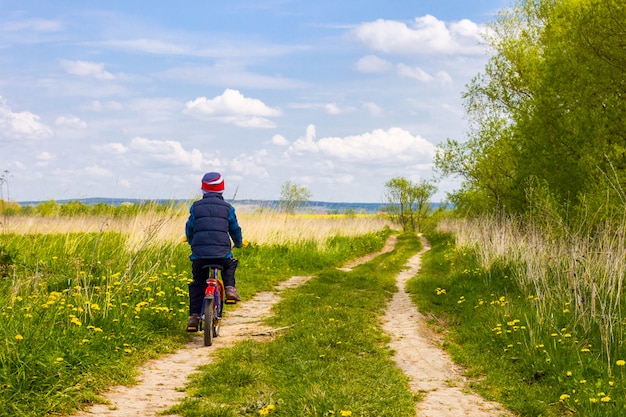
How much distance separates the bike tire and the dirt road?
0.14 m

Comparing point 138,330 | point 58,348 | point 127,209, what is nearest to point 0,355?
point 58,348

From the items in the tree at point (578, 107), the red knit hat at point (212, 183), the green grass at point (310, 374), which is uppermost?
the tree at point (578, 107)

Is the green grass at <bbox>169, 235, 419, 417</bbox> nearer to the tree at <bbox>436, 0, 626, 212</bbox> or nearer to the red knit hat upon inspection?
the red knit hat

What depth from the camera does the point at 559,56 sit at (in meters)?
15.9

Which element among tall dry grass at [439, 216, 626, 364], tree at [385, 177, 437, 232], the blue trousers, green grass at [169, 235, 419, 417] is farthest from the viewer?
tree at [385, 177, 437, 232]

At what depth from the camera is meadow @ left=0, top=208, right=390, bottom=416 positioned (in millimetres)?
5355

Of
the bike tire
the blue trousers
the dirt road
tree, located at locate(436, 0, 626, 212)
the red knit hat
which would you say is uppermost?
tree, located at locate(436, 0, 626, 212)

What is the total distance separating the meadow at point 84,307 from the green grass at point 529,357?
441cm

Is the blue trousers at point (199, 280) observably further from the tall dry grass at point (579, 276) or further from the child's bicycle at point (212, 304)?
the tall dry grass at point (579, 276)

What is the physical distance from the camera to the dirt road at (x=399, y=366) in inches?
214

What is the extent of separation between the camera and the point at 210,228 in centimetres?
802

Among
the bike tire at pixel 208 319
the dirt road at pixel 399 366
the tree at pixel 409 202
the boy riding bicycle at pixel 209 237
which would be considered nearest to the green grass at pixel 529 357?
the dirt road at pixel 399 366

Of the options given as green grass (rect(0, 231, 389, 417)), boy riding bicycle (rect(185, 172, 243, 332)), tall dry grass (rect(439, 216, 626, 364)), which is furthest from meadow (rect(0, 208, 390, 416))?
tall dry grass (rect(439, 216, 626, 364))

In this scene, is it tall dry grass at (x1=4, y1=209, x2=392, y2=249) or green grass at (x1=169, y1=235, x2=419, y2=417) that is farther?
tall dry grass at (x1=4, y1=209, x2=392, y2=249)
